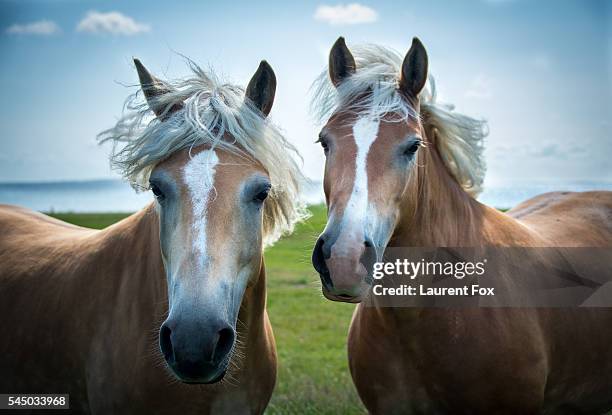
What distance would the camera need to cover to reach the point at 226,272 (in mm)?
2621

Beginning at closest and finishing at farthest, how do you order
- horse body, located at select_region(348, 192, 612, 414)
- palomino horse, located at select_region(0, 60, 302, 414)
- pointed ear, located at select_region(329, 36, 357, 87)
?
palomino horse, located at select_region(0, 60, 302, 414)
horse body, located at select_region(348, 192, 612, 414)
pointed ear, located at select_region(329, 36, 357, 87)

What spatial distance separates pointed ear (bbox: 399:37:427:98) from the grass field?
1000 mm

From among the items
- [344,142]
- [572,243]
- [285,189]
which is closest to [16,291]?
[285,189]

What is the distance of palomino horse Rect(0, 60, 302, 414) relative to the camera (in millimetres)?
2586

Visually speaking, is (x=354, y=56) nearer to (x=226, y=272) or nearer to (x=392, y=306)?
(x=392, y=306)

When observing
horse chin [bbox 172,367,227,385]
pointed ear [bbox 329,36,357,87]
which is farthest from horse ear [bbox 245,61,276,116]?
horse chin [bbox 172,367,227,385]

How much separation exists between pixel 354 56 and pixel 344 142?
2.69ft

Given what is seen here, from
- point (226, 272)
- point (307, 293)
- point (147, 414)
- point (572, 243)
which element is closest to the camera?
point (226, 272)

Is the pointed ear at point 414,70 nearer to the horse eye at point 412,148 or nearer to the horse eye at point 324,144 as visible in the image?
the horse eye at point 412,148

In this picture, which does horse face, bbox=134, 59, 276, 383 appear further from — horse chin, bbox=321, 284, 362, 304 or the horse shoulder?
the horse shoulder

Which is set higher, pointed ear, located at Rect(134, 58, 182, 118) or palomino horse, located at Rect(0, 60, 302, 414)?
pointed ear, located at Rect(134, 58, 182, 118)

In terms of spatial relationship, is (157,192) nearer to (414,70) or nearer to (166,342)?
(166,342)

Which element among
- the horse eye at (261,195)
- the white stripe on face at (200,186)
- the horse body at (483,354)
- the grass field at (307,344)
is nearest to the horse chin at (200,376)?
the white stripe on face at (200,186)

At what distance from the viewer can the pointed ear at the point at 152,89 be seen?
319 centimetres
